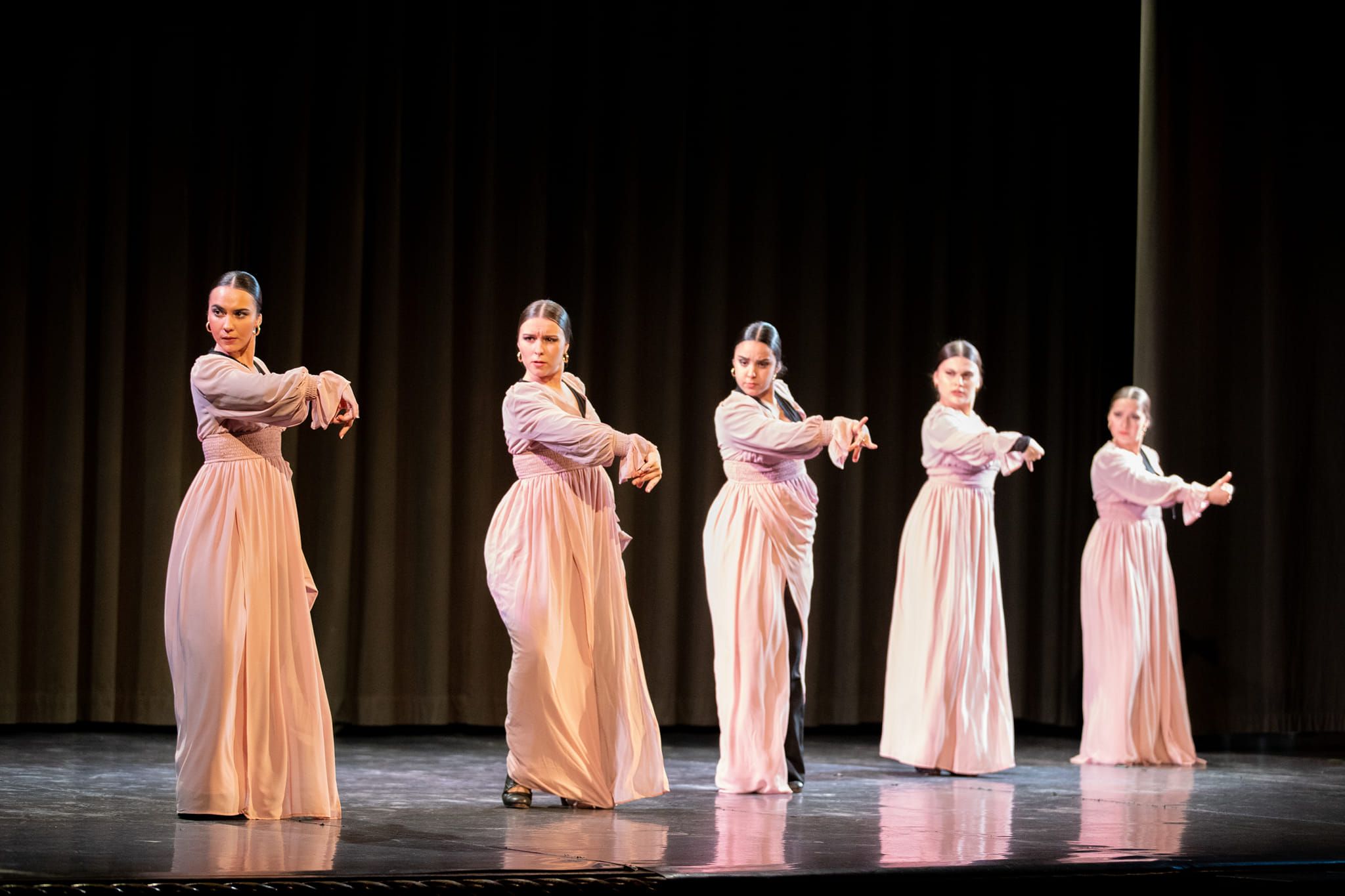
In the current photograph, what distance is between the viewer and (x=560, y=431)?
457 centimetres

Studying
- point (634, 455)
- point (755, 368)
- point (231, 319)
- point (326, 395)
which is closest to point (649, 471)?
point (634, 455)

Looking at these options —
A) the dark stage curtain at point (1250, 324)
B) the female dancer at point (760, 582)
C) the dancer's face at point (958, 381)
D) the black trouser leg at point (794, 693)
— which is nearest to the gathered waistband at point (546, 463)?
the female dancer at point (760, 582)

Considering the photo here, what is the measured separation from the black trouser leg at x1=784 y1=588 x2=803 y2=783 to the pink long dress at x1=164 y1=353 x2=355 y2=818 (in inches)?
64.8

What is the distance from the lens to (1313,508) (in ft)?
24.5

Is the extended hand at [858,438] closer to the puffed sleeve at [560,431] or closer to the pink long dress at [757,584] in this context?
the pink long dress at [757,584]

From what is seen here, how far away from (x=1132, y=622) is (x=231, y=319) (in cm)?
416

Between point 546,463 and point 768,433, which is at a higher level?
point 768,433

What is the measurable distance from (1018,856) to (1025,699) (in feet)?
14.1

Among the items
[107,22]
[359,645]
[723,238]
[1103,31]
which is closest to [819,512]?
[723,238]

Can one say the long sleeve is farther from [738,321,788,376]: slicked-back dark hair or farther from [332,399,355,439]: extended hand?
[738,321,788,376]: slicked-back dark hair

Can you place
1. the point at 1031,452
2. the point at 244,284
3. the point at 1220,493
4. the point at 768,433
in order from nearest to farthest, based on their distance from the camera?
the point at 244,284 → the point at 768,433 → the point at 1031,452 → the point at 1220,493

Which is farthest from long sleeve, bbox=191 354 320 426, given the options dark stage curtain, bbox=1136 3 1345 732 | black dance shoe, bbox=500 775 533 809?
dark stage curtain, bbox=1136 3 1345 732

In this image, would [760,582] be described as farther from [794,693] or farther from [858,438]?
[858,438]

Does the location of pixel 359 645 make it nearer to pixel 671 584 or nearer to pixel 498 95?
pixel 671 584
